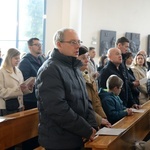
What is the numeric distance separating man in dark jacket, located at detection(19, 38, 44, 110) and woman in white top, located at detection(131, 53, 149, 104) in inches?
72.3

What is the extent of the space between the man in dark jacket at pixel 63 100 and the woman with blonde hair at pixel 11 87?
140cm

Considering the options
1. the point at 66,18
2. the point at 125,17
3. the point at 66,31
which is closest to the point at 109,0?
the point at 125,17

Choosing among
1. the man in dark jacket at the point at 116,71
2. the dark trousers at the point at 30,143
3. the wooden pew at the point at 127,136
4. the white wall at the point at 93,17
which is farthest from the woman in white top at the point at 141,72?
the white wall at the point at 93,17

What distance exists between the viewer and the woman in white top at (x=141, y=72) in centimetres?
512

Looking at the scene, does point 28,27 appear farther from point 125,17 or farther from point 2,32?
point 125,17

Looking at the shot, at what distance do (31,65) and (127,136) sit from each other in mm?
1609

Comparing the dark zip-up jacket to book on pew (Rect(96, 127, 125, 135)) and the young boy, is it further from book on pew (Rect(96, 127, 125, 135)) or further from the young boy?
the young boy

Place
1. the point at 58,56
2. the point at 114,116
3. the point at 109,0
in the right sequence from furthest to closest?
the point at 109,0 → the point at 114,116 → the point at 58,56

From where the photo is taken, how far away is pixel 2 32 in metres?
8.16

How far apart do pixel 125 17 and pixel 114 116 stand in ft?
23.8

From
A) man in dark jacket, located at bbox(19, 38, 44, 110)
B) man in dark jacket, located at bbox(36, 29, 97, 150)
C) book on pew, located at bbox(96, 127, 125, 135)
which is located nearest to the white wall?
man in dark jacket, located at bbox(19, 38, 44, 110)

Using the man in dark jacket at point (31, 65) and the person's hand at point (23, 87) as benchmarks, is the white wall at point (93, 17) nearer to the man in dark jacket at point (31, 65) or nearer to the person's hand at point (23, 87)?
the man in dark jacket at point (31, 65)

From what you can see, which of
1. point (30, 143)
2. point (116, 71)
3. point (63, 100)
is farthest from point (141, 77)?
point (63, 100)

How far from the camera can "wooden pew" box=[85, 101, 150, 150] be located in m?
2.40
